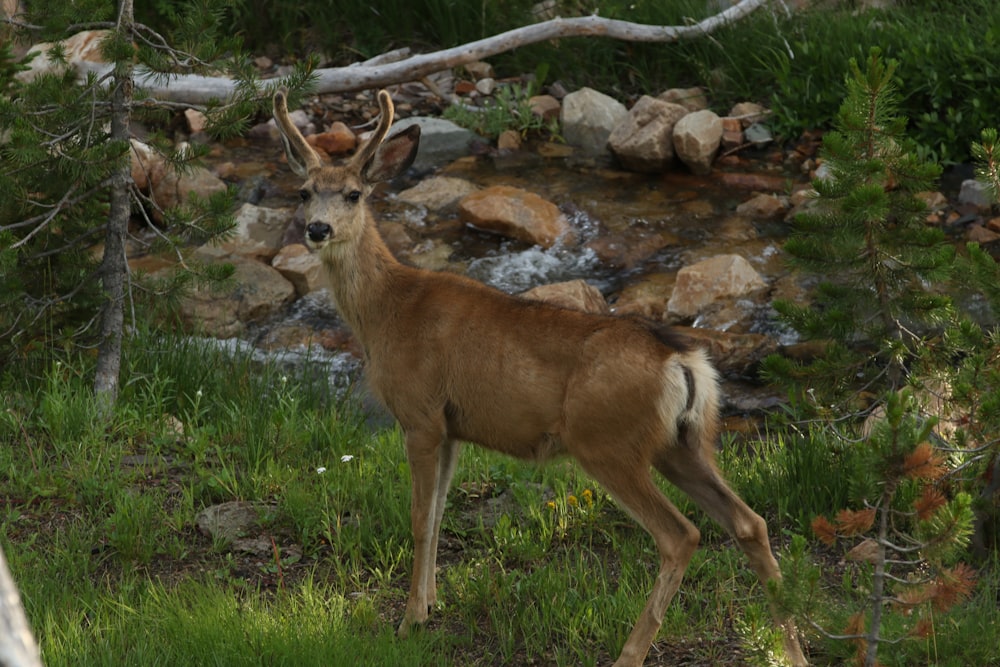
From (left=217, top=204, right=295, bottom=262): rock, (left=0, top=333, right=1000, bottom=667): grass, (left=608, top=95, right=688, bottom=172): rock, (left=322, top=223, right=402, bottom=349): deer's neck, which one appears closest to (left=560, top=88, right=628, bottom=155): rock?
(left=608, top=95, right=688, bottom=172): rock

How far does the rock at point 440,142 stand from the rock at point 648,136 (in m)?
1.42

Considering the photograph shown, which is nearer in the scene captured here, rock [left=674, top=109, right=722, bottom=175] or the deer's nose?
the deer's nose

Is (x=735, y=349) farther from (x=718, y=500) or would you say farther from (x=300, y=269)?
(x=718, y=500)

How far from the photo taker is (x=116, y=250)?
6.92 metres

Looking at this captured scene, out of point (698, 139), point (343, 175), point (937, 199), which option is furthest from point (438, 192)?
point (343, 175)

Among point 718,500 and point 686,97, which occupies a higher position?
point 718,500

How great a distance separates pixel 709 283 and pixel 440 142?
3708mm

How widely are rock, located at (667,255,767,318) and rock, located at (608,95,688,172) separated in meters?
2.18

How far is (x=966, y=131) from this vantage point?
10.3 m

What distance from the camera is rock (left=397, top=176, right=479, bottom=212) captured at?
36.5 feet

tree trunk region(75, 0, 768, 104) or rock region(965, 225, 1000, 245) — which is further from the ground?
tree trunk region(75, 0, 768, 104)

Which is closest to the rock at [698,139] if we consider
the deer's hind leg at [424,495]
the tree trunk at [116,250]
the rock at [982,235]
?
the rock at [982,235]

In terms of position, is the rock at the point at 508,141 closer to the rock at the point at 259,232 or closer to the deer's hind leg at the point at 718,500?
the rock at the point at 259,232

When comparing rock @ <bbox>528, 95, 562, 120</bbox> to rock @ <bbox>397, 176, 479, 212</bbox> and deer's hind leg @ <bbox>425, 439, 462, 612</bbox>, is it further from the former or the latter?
deer's hind leg @ <bbox>425, 439, 462, 612</bbox>
